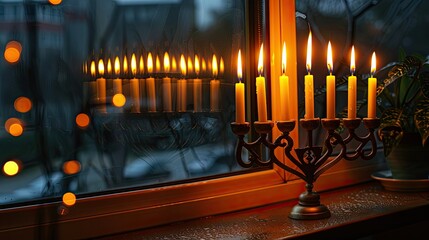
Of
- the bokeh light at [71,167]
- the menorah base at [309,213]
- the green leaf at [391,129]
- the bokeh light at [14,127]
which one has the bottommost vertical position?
the menorah base at [309,213]

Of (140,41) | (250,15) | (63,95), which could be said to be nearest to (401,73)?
(250,15)

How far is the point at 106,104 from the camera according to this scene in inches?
43.4

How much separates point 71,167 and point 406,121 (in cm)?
89

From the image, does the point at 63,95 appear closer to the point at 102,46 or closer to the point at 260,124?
the point at 102,46

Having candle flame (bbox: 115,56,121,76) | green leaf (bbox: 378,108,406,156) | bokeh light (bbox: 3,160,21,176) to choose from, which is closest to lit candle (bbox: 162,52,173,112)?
candle flame (bbox: 115,56,121,76)

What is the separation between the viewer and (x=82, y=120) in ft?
3.52

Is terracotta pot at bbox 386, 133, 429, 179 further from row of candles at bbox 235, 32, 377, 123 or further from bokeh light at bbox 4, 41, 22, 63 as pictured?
bokeh light at bbox 4, 41, 22, 63

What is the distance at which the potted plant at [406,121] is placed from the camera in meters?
1.33

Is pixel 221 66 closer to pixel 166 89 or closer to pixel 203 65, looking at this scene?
pixel 203 65

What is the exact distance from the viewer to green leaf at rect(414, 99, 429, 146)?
127 cm

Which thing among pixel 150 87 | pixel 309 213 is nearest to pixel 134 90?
pixel 150 87

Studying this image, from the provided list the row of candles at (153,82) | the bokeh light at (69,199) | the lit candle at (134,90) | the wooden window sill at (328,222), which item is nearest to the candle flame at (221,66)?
the row of candles at (153,82)

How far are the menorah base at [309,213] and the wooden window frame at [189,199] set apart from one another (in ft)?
0.52

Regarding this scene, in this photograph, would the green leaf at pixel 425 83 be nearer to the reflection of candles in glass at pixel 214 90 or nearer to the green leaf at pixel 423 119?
the green leaf at pixel 423 119
